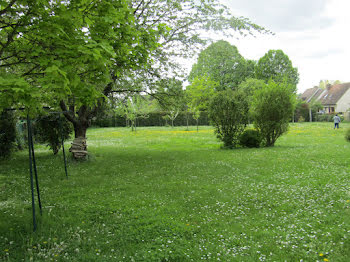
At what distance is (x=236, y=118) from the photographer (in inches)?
621

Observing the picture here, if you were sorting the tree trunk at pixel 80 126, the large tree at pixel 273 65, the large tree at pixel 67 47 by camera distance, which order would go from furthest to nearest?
the large tree at pixel 273 65 < the tree trunk at pixel 80 126 < the large tree at pixel 67 47

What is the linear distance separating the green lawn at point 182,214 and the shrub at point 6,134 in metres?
2.31

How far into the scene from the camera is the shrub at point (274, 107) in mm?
15682

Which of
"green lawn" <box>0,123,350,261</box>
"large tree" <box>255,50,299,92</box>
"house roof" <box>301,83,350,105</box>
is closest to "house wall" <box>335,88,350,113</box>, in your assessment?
"house roof" <box>301,83,350,105</box>

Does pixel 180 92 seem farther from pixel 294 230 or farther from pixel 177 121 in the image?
pixel 177 121

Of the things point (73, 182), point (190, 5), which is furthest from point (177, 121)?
point (73, 182)

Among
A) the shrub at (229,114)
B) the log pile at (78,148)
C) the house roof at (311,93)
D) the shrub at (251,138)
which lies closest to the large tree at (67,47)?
the log pile at (78,148)

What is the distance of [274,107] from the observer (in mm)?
15617

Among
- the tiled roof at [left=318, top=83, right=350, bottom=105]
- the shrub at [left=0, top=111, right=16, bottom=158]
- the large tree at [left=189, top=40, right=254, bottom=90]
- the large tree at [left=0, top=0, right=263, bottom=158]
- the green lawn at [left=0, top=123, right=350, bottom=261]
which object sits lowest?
the green lawn at [left=0, top=123, right=350, bottom=261]

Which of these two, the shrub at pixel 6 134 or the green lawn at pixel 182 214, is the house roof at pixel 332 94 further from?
the shrub at pixel 6 134

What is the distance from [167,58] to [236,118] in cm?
592

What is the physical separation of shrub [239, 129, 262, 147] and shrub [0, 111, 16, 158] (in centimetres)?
1310

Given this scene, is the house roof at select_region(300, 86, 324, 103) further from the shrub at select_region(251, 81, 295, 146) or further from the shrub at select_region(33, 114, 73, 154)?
the shrub at select_region(33, 114, 73, 154)

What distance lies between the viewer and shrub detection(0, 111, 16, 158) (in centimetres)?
1200
